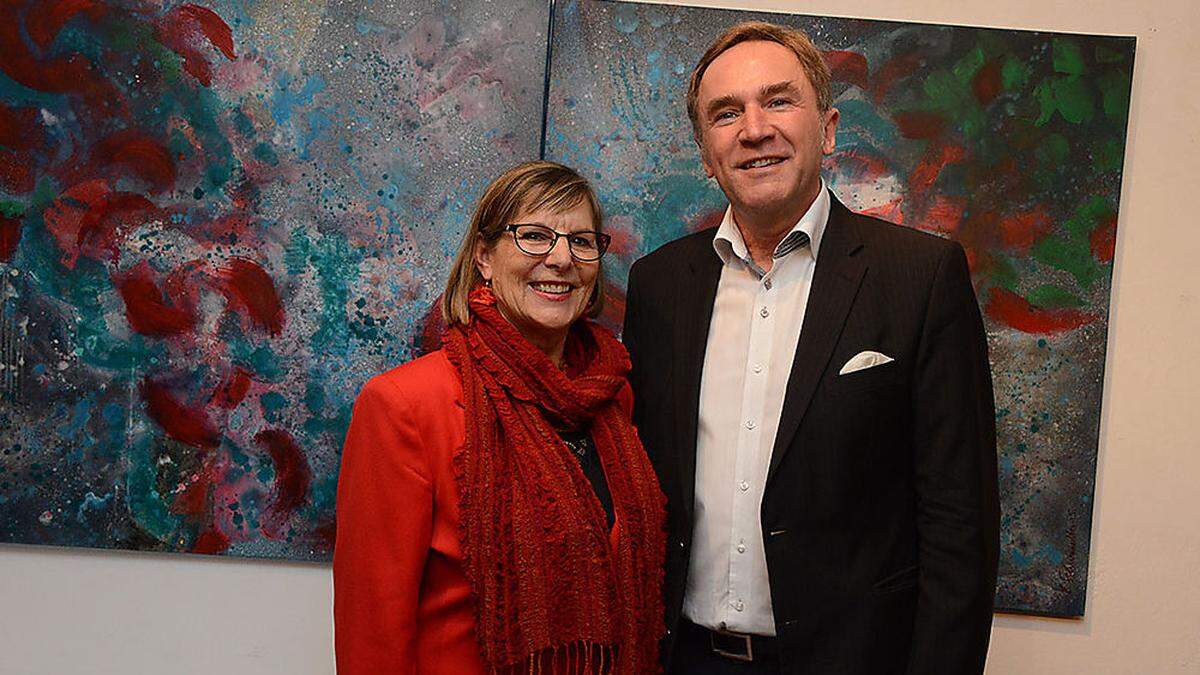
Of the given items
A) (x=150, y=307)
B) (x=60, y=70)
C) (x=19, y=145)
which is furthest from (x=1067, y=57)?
(x=19, y=145)

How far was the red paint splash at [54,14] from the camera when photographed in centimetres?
217

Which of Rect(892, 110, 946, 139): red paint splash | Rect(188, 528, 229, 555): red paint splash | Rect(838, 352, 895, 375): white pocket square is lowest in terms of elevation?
Rect(188, 528, 229, 555): red paint splash

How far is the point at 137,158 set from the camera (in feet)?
7.18

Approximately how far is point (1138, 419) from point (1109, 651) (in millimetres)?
527

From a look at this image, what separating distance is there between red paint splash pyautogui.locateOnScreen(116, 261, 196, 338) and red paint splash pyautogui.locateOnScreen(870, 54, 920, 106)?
5.23 ft

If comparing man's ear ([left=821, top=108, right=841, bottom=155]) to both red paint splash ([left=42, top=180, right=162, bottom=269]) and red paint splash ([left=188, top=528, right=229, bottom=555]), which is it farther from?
red paint splash ([left=188, top=528, right=229, bottom=555])

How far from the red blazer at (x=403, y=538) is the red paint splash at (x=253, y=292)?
79 centimetres

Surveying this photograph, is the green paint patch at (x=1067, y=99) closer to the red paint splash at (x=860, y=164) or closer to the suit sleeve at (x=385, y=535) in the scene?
the red paint splash at (x=860, y=164)

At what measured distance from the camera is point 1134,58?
83.7 inches

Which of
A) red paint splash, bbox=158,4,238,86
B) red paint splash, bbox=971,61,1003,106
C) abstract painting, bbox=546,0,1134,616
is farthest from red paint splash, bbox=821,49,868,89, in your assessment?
red paint splash, bbox=158,4,238,86

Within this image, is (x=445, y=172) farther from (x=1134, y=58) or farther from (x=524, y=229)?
(x=1134, y=58)

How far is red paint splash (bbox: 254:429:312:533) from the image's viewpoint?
221 centimetres

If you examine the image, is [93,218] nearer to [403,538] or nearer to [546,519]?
[403,538]

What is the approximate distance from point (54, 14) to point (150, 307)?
2.23 feet
